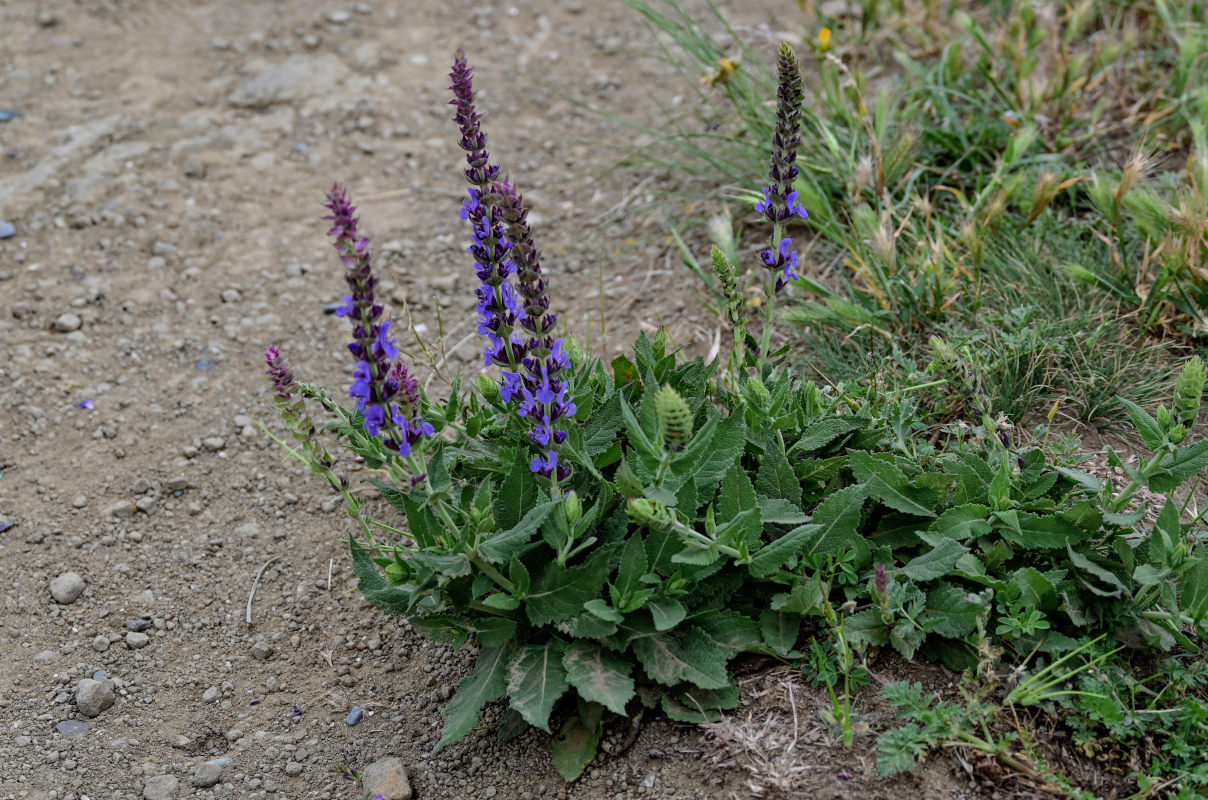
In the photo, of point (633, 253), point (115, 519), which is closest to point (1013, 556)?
point (633, 253)

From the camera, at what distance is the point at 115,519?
3664mm

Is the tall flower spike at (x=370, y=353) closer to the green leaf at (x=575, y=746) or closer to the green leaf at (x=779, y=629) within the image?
the green leaf at (x=575, y=746)

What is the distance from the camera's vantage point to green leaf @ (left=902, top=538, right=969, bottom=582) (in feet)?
8.63

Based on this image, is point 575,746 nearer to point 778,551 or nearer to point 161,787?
point 778,551

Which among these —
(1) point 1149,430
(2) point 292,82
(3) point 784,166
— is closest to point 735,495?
(3) point 784,166

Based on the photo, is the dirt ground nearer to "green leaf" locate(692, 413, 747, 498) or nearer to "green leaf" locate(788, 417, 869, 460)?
"green leaf" locate(692, 413, 747, 498)

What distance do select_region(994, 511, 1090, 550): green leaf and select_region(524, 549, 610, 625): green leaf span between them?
3.51ft

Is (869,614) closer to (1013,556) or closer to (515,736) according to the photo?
(1013,556)

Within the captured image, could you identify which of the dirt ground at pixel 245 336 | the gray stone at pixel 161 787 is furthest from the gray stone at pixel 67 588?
the gray stone at pixel 161 787

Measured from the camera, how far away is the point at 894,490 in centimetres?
281

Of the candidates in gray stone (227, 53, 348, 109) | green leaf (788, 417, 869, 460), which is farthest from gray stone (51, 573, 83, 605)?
gray stone (227, 53, 348, 109)

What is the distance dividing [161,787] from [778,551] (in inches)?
70.2

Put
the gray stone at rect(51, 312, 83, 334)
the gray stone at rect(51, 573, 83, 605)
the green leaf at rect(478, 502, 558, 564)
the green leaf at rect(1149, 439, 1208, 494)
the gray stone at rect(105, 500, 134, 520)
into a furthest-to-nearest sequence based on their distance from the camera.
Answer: the gray stone at rect(51, 312, 83, 334) → the gray stone at rect(105, 500, 134, 520) → the gray stone at rect(51, 573, 83, 605) → the green leaf at rect(1149, 439, 1208, 494) → the green leaf at rect(478, 502, 558, 564)

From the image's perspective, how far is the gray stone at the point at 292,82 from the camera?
5.92 metres
